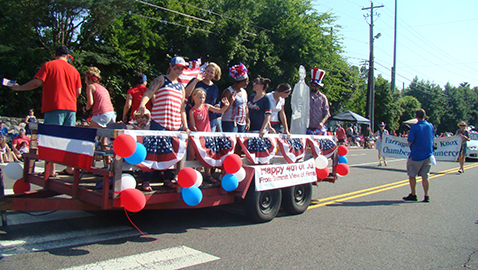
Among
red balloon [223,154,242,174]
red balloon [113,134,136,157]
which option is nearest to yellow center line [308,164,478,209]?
red balloon [223,154,242,174]

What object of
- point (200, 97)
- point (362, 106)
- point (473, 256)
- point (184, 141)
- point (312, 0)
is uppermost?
point (312, 0)

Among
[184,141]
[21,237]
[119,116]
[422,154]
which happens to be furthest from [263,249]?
[119,116]

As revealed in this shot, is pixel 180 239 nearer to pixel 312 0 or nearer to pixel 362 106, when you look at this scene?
pixel 312 0

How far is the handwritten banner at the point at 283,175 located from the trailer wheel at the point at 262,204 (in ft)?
0.43

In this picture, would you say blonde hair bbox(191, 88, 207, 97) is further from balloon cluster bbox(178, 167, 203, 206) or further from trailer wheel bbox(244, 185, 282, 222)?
trailer wheel bbox(244, 185, 282, 222)

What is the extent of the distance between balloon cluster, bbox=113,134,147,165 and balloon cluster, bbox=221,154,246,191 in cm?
134

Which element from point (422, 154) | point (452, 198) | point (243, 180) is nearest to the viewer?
point (243, 180)

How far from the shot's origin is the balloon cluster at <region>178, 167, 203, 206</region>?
169 inches

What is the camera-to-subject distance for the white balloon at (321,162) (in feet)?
21.3

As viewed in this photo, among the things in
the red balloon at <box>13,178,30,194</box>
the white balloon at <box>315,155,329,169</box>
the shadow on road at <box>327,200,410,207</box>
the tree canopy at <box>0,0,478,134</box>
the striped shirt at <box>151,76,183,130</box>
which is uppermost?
the tree canopy at <box>0,0,478,134</box>

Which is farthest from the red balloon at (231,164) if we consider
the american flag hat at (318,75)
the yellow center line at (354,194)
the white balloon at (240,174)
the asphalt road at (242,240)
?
the american flag hat at (318,75)

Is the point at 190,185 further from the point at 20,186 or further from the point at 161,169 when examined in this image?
the point at 20,186

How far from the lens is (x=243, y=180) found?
5.12m

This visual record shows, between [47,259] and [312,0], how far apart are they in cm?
2690
